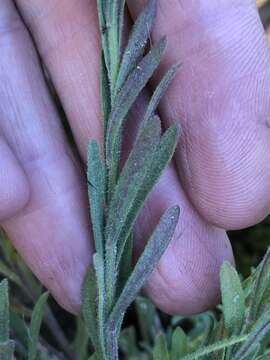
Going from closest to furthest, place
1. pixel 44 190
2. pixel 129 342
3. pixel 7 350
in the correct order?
pixel 7 350, pixel 44 190, pixel 129 342

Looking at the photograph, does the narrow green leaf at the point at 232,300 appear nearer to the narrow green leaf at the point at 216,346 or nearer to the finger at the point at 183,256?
the narrow green leaf at the point at 216,346

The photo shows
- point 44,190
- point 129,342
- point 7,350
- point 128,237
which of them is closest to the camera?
point 7,350

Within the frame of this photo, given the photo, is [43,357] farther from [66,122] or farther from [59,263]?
[66,122]

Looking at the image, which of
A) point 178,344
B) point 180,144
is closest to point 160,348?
point 178,344

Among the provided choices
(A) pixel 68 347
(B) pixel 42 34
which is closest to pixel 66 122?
(B) pixel 42 34

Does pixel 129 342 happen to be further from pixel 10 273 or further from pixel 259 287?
pixel 259 287

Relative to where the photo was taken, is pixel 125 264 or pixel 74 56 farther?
pixel 74 56
